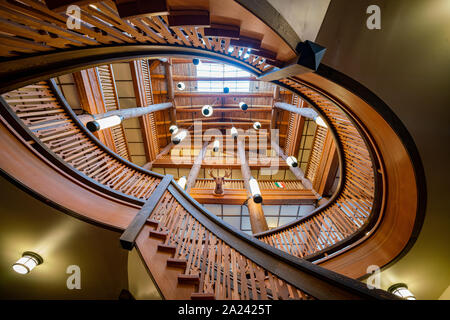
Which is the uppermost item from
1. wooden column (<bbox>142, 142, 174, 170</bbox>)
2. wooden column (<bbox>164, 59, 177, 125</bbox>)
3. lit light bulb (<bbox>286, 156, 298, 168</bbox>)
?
wooden column (<bbox>164, 59, 177, 125</bbox>)

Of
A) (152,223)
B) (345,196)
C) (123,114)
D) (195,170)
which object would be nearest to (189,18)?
(152,223)

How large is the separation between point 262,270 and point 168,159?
1021 cm

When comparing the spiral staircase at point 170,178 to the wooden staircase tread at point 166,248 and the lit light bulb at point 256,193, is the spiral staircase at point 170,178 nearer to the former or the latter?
the wooden staircase tread at point 166,248

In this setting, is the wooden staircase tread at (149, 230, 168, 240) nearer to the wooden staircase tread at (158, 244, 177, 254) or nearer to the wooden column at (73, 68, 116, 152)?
the wooden staircase tread at (158, 244, 177, 254)

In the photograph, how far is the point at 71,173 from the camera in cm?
282

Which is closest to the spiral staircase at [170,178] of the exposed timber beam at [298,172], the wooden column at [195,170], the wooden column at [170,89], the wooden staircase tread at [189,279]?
the wooden staircase tread at [189,279]

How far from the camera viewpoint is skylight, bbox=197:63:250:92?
11.6 metres

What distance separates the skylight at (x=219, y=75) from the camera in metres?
11.6

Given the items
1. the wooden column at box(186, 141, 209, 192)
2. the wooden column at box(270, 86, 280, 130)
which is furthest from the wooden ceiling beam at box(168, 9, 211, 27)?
the wooden column at box(270, 86, 280, 130)

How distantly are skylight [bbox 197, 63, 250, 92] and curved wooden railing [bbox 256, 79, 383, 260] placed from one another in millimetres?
9513

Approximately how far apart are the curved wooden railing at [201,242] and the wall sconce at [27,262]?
134 centimetres

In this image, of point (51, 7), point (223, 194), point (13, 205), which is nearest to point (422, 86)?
point (51, 7)

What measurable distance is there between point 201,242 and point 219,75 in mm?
12294

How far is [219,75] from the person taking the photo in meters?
12.0
